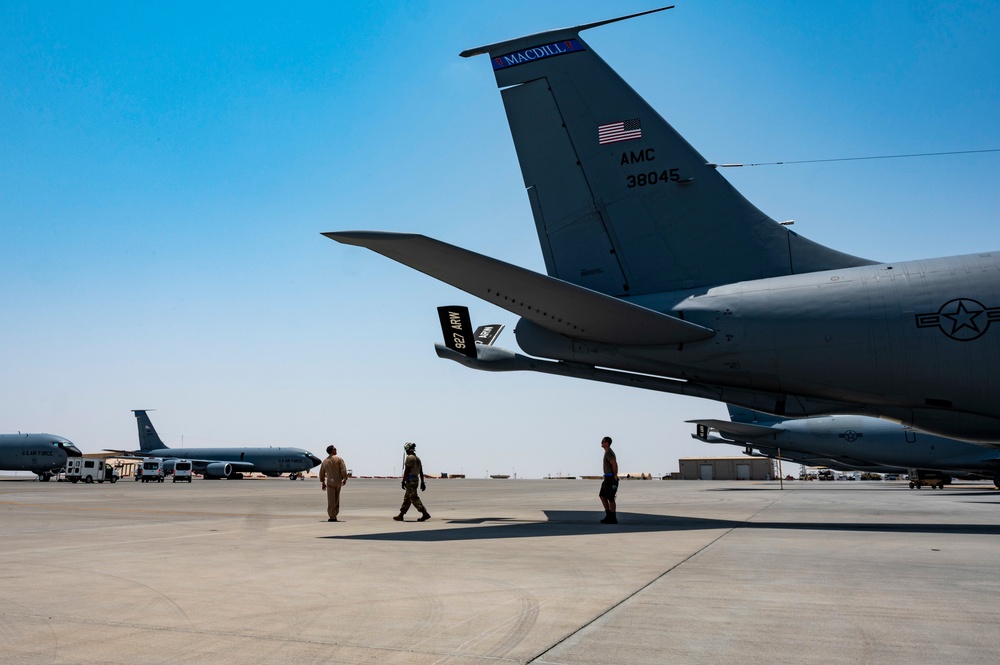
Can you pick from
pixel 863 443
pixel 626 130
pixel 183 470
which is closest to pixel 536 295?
pixel 626 130

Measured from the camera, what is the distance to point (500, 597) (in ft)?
19.1

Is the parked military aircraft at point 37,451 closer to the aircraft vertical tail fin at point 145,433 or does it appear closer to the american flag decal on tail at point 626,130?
the aircraft vertical tail fin at point 145,433

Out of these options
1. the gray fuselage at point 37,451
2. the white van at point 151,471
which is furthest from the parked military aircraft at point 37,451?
the white van at point 151,471

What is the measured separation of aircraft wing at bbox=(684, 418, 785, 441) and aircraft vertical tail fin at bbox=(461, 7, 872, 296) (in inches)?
957

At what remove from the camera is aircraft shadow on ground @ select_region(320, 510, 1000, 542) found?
11391 mm

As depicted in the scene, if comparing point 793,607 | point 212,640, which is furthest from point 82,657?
point 793,607

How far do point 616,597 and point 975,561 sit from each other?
5.34m

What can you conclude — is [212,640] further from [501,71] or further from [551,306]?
[501,71]

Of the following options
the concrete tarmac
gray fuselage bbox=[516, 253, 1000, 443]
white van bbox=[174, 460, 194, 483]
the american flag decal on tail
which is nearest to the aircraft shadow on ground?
the concrete tarmac

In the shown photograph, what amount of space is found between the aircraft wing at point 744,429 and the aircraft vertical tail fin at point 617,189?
79.7ft

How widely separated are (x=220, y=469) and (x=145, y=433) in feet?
57.8

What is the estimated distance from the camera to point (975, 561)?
26.8 feet

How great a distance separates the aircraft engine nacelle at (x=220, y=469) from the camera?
7031 cm

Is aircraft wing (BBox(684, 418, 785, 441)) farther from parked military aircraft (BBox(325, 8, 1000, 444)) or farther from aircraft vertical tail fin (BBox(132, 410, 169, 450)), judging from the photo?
aircraft vertical tail fin (BBox(132, 410, 169, 450))
